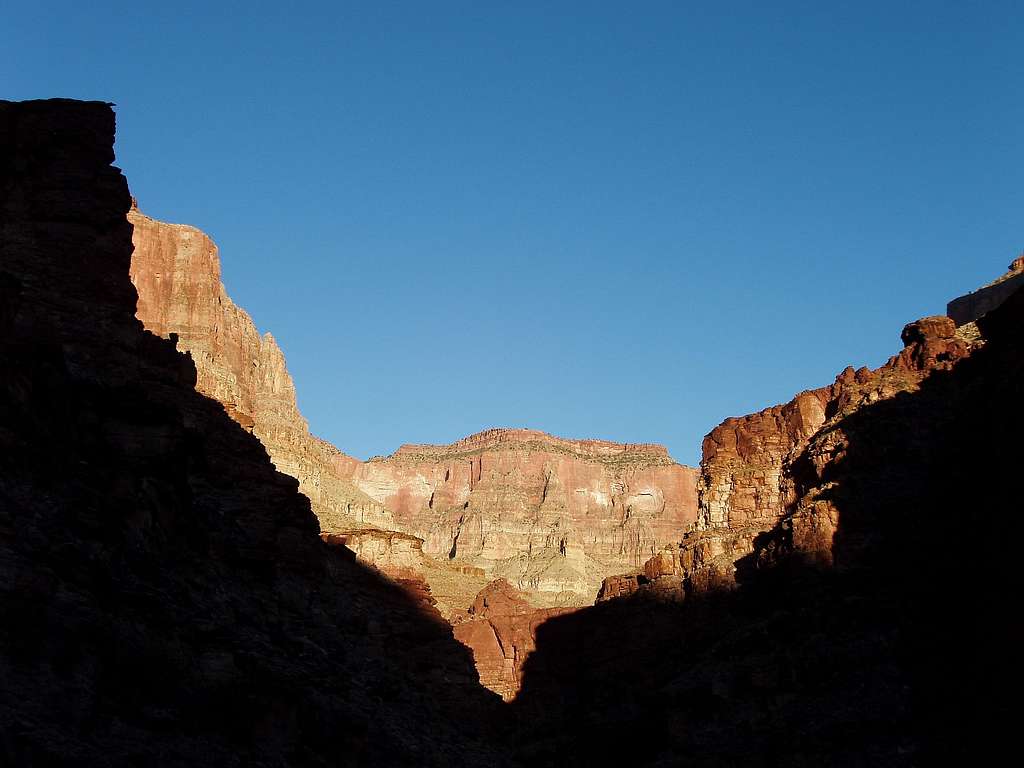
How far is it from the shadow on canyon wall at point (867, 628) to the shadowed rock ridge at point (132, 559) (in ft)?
28.8

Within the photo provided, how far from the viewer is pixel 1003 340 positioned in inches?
2338

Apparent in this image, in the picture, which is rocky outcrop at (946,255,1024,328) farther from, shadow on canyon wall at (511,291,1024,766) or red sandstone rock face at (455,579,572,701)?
red sandstone rock face at (455,579,572,701)

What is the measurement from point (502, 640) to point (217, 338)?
44.9 meters

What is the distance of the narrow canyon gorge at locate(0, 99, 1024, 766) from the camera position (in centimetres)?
3766

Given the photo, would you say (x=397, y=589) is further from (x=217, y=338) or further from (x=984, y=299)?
(x=217, y=338)

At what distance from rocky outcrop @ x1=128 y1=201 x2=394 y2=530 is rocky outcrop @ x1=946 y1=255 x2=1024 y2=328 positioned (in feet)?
165

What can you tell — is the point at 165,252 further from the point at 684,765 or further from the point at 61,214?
the point at 684,765

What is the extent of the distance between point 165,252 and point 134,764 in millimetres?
88845

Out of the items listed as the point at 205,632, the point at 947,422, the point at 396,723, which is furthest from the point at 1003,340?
the point at 205,632

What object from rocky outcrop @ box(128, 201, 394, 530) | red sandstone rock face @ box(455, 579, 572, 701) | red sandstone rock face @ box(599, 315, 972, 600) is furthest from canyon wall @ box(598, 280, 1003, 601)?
rocky outcrop @ box(128, 201, 394, 530)

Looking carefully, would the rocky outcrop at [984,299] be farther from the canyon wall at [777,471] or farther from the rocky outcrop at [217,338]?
the rocky outcrop at [217,338]

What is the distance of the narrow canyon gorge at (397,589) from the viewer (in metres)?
37.7

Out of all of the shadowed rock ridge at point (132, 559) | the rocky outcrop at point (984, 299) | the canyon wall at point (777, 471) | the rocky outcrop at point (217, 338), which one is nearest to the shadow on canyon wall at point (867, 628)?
the canyon wall at point (777, 471)

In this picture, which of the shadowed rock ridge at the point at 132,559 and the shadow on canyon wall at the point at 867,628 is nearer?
the shadowed rock ridge at the point at 132,559
